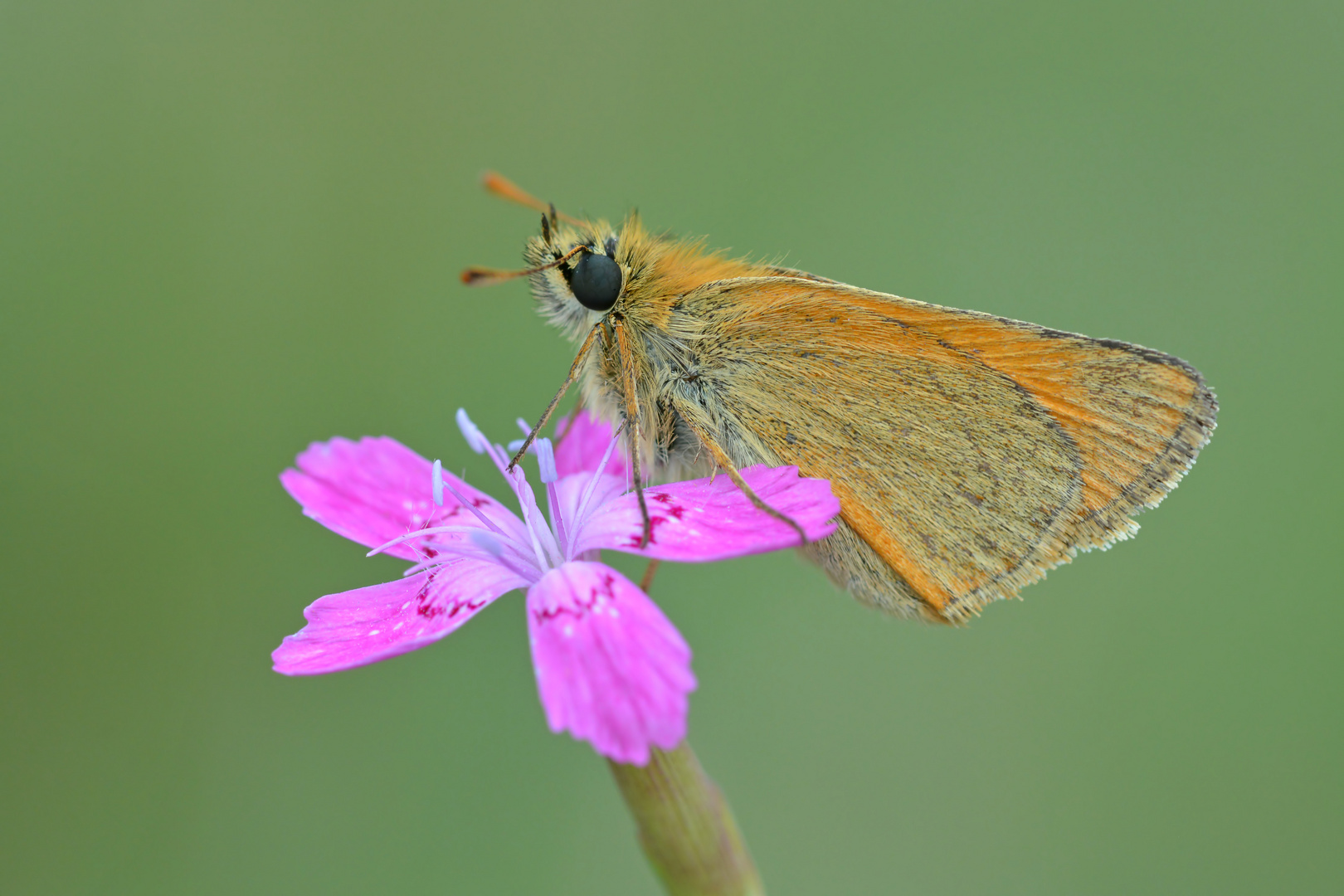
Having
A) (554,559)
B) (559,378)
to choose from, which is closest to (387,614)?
(554,559)

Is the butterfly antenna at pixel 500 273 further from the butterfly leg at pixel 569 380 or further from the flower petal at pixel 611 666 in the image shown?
the flower petal at pixel 611 666

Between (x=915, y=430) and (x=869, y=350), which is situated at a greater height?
(x=869, y=350)

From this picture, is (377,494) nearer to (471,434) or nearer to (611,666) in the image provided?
(471,434)

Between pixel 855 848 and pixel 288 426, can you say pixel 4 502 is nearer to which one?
pixel 288 426

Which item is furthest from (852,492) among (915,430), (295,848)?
(295,848)

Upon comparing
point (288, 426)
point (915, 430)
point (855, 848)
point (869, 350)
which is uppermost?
point (288, 426)
